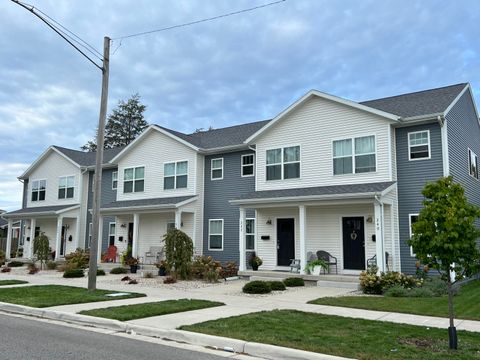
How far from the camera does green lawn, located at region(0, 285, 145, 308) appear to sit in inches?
460

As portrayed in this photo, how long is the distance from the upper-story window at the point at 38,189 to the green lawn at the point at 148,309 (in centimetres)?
2349

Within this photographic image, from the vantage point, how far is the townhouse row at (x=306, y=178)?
1666cm

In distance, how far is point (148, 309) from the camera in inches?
413

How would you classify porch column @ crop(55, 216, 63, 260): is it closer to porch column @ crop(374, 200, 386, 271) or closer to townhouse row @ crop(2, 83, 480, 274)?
townhouse row @ crop(2, 83, 480, 274)

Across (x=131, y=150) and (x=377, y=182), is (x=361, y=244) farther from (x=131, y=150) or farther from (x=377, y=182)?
(x=131, y=150)

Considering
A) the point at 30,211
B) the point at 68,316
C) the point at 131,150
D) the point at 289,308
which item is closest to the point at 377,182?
the point at 289,308

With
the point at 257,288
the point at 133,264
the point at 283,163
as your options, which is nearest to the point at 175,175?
the point at 133,264

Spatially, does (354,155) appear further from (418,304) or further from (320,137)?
(418,304)

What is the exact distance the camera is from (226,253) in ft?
72.2

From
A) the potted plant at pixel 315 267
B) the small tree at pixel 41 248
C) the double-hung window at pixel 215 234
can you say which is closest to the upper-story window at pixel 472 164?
the potted plant at pixel 315 267

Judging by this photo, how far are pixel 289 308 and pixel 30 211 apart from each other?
2475 cm

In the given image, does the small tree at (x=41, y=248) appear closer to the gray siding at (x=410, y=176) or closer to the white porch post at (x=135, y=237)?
the white porch post at (x=135, y=237)

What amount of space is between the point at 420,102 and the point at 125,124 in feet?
145

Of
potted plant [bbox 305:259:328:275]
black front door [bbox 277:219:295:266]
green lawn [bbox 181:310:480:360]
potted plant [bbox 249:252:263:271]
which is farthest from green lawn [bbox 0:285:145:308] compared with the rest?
black front door [bbox 277:219:295:266]
